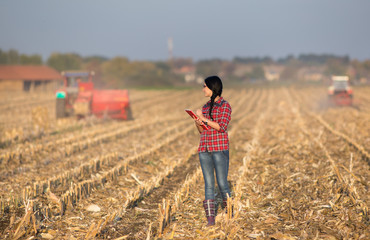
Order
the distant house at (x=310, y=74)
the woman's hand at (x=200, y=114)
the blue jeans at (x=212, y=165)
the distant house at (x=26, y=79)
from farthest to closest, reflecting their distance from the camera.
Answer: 1. the distant house at (x=310, y=74)
2. the distant house at (x=26, y=79)
3. the blue jeans at (x=212, y=165)
4. the woman's hand at (x=200, y=114)

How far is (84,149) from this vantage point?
10.7m

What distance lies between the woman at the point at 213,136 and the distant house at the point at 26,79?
46516 mm

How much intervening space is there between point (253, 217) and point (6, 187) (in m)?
4.46

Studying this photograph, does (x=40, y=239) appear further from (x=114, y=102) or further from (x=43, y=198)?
(x=114, y=102)

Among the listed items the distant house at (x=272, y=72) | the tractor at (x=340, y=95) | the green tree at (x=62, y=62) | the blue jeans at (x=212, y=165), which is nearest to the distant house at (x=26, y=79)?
the green tree at (x=62, y=62)

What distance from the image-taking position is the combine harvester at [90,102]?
50.7ft

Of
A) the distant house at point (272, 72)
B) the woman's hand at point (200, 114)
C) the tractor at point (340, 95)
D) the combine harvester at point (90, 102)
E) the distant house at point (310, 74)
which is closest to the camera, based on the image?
the woman's hand at point (200, 114)

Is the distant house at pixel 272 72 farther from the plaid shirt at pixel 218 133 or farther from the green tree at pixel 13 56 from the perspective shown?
the plaid shirt at pixel 218 133

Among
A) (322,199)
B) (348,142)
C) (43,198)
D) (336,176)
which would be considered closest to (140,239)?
(43,198)

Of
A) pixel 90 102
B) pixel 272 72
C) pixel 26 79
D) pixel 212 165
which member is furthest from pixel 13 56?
pixel 272 72

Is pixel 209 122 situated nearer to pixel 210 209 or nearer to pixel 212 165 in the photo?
pixel 212 165

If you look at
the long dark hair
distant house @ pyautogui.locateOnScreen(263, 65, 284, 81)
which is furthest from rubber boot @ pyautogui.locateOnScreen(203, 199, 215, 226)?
distant house @ pyautogui.locateOnScreen(263, 65, 284, 81)

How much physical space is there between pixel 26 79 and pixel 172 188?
150 ft

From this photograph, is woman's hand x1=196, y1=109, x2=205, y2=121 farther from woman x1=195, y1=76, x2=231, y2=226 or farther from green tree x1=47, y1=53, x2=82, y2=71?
green tree x1=47, y1=53, x2=82, y2=71
